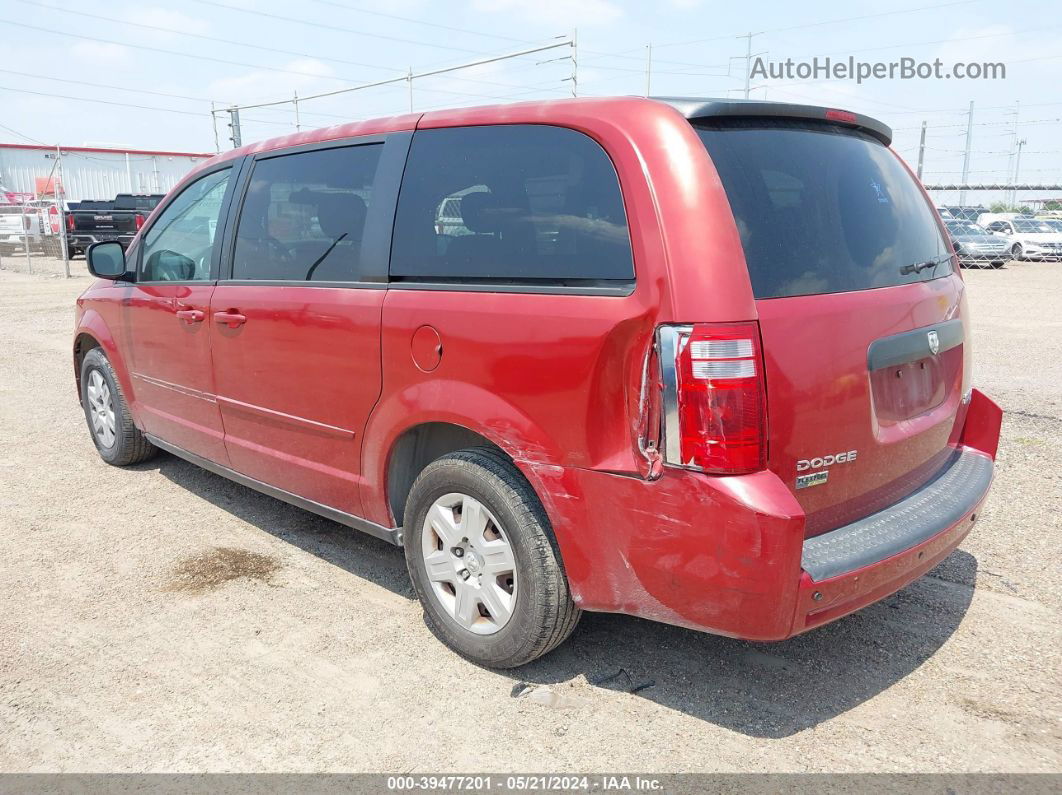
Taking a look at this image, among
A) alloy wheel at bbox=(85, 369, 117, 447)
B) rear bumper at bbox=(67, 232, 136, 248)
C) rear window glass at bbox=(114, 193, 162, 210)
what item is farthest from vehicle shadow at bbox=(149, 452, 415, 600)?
rear window glass at bbox=(114, 193, 162, 210)

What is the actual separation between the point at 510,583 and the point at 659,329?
43.3 inches

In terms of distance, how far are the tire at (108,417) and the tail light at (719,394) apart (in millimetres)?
3874

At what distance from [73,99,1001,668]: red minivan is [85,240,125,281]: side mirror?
5.24 ft

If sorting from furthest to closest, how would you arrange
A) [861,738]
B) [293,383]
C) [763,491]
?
[293,383], [861,738], [763,491]

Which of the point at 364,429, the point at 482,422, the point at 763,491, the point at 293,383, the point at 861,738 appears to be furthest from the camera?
the point at 293,383

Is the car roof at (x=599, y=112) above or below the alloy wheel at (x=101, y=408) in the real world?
above

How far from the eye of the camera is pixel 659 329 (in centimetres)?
239

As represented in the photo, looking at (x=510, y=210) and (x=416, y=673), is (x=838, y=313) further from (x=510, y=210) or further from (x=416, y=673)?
(x=416, y=673)

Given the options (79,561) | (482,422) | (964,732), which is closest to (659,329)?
(482,422)

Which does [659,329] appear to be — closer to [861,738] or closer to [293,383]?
[861,738]

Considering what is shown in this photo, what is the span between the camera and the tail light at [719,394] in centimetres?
233

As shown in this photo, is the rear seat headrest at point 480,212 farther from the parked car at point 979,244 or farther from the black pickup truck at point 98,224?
the black pickup truck at point 98,224

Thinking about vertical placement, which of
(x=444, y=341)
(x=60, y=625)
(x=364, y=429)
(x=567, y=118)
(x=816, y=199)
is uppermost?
(x=567, y=118)

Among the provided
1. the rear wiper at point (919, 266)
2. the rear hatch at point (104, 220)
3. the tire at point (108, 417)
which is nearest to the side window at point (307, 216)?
the tire at point (108, 417)
